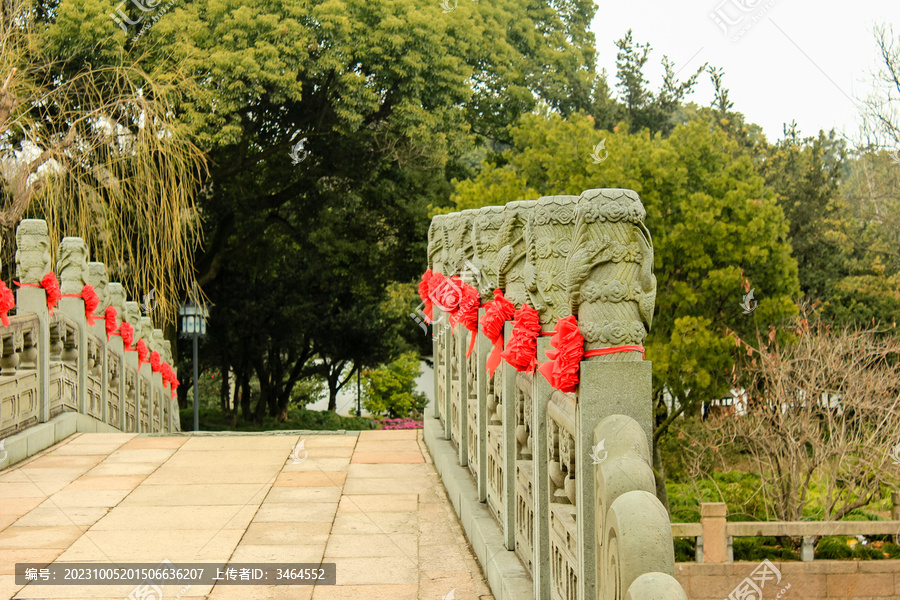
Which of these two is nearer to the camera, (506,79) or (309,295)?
(506,79)

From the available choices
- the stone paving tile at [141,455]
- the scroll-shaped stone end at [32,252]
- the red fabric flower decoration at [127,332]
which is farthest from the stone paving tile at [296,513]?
the red fabric flower decoration at [127,332]

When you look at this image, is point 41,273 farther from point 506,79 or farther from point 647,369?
point 506,79

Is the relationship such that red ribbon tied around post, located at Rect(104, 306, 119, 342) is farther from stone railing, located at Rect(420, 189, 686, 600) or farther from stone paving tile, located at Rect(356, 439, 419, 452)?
stone railing, located at Rect(420, 189, 686, 600)

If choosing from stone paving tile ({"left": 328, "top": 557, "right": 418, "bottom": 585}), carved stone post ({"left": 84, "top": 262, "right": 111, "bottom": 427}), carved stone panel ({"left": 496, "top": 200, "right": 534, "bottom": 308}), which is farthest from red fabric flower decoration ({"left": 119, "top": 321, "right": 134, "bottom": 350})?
carved stone panel ({"left": 496, "top": 200, "right": 534, "bottom": 308})

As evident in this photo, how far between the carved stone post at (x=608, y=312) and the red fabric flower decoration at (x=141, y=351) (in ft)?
30.8

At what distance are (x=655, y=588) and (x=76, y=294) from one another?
8.27 metres

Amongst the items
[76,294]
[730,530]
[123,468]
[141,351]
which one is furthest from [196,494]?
[730,530]

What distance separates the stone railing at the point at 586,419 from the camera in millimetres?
2414

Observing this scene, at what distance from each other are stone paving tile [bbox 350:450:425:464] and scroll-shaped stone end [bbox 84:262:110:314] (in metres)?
3.98

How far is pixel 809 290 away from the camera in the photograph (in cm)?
2220

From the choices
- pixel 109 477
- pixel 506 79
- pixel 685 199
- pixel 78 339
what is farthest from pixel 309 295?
pixel 109 477

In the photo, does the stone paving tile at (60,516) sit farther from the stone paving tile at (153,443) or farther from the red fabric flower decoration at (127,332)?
the red fabric flower decoration at (127,332)

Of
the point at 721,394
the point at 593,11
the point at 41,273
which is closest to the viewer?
the point at 41,273

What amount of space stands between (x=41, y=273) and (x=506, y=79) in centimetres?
1417
